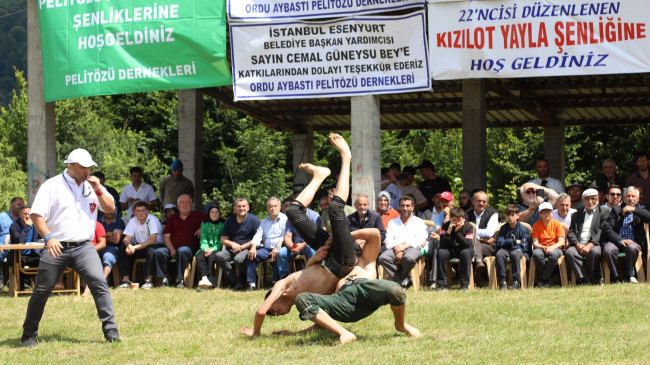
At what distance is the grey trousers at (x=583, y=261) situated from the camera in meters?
11.2

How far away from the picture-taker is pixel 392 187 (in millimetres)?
14320

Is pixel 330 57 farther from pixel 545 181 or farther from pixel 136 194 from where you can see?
pixel 136 194

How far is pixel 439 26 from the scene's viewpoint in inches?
494

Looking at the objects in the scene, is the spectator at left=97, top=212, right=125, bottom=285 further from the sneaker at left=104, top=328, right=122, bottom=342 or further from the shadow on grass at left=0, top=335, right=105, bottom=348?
the sneaker at left=104, top=328, right=122, bottom=342

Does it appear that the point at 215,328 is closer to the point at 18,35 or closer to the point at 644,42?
the point at 644,42

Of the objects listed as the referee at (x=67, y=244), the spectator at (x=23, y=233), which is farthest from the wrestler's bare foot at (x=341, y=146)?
the spectator at (x=23, y=233)

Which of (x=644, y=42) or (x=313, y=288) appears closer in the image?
(x=313, y=288)

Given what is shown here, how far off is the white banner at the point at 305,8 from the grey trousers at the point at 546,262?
373 centimetres

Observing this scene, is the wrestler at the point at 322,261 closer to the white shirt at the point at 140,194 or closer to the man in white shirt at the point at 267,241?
the man in white shirt at the point at 267,241

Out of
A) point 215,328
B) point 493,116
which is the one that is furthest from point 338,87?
point 493,116

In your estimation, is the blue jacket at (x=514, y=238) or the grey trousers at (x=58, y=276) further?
the blue jacket at (x=514, y=238)

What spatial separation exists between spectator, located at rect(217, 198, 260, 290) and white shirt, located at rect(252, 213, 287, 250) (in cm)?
15

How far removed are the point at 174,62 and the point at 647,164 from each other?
6.73 metres

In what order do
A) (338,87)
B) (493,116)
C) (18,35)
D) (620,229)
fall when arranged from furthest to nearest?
(18,35) < (493,116) < (338,87) < (620,229)
